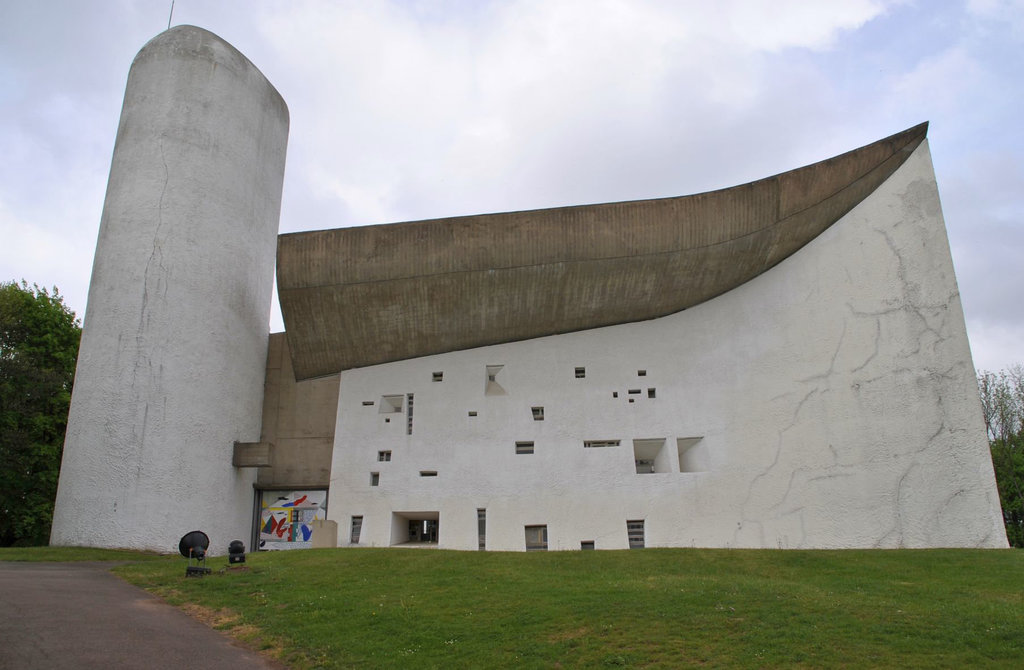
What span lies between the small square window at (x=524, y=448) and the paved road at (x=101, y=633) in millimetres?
9455

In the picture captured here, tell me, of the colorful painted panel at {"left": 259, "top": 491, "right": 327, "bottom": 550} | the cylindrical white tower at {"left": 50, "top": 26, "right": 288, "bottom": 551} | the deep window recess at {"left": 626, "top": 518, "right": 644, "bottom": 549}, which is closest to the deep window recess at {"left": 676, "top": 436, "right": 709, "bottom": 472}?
the deep window recess at {"left": 626, "top": 518, "right": 644, "bottom": 549}

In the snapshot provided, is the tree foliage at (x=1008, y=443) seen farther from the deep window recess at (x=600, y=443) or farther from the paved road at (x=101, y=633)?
the paved road at (x=101, y=633)

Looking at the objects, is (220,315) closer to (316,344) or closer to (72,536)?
(316,344)

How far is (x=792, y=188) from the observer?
17.5 meters

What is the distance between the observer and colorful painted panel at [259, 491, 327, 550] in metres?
18.9

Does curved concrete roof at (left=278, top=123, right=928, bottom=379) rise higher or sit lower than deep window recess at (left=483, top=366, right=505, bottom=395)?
higher

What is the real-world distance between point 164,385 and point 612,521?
1085 centimetres

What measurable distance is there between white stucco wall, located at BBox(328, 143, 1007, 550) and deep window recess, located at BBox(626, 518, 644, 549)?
16cm

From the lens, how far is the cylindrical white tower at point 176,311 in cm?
1644

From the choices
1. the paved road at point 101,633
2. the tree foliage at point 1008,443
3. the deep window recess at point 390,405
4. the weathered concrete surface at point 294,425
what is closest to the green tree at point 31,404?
the weathered concrete surface at point 294,425

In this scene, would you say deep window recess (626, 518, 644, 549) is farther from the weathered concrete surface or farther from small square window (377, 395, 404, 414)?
Result: the weathered concrete surface

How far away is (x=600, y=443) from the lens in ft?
59.4

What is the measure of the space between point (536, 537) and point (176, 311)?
1011cm

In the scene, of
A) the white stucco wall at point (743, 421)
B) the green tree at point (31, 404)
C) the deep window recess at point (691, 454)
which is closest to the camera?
the white stucco wall at point (743, 421)
